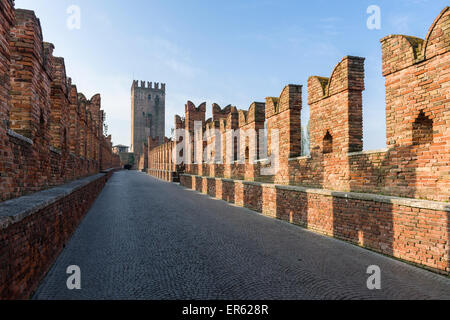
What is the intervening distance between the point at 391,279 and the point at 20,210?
16.6ft

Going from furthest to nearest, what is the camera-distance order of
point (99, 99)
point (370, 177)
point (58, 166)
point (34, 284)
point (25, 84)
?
1. point (99, 99)
2. point (58, 166)
3. point (370, 177)
4. point (25, 84)
5. point (34, 284)

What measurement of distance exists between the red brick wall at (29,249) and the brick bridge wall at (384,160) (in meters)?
5.77

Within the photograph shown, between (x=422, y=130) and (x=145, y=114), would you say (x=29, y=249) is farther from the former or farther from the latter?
(x=145, y=114)

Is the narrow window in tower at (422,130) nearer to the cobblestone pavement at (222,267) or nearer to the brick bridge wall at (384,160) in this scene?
the brick bridge wall at (384,160)

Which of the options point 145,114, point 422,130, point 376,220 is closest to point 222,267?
point 376,220

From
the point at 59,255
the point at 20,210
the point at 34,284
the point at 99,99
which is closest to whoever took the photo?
the point at 20,210

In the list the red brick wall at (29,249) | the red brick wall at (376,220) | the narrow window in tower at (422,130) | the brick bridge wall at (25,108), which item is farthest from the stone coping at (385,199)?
the brick bridge wall at (25,108)

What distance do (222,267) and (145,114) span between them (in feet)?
270

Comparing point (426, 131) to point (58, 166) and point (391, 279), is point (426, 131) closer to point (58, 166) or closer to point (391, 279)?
point (391, 279)

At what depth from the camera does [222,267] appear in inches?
185

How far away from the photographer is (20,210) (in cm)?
336

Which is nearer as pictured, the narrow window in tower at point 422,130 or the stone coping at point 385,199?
the stone coping at point 385,199

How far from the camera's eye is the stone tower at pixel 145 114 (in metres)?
81.7
